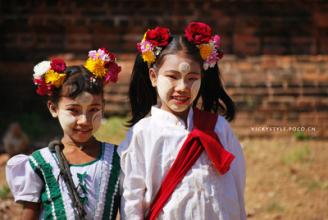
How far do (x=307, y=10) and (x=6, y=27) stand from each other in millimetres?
3793

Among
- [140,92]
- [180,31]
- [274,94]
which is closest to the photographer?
[140,92]

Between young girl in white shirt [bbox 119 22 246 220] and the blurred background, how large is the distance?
11.4 ft

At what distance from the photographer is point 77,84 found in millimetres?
3906

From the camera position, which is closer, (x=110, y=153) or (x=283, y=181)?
(x=110, y=153)

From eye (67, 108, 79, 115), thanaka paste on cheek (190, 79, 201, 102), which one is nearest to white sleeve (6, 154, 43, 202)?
eye (67, 108, 79, 115)

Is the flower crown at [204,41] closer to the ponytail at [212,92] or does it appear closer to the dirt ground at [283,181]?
the ponytail at [212,92]

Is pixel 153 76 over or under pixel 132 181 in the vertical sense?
over

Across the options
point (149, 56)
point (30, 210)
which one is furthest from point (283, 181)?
point (30, 210)

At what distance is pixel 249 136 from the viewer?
800 centimetres

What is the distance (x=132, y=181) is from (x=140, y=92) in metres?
0.70

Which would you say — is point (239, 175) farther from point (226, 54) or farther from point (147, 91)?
point (226, 54)

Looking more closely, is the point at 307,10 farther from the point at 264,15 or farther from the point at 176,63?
the point at 176,63

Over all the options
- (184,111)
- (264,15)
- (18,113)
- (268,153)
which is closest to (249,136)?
(268,153)

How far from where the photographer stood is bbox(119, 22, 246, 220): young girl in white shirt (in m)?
3.87
